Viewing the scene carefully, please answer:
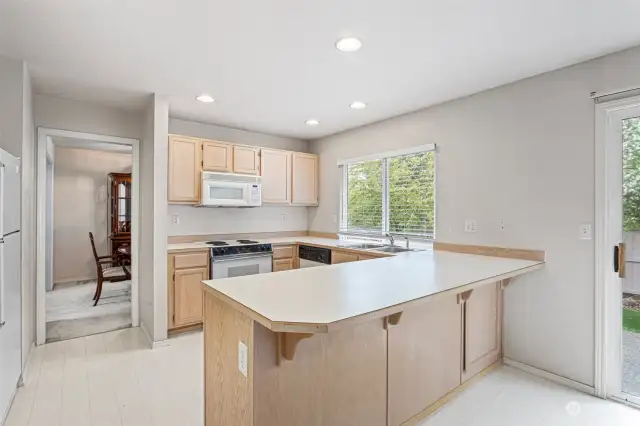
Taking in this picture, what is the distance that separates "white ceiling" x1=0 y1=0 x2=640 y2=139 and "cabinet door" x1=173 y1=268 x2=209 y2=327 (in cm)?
177

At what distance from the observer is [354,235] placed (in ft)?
14.7

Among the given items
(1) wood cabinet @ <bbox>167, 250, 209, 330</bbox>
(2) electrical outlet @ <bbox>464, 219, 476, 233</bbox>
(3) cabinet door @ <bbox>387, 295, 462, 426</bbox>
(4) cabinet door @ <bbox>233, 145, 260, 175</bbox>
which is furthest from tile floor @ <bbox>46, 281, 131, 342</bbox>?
(2) electrical outlet @ <bbox>464, 219, 476, 233</bbox>

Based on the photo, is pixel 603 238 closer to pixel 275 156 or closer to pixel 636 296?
pixel 636 296

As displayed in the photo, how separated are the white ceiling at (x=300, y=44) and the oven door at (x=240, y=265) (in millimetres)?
1691

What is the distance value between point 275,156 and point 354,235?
1.50 metres

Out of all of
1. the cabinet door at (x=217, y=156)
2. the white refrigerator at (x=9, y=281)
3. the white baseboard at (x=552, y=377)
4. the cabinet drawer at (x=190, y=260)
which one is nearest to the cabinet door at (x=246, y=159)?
the cabinet door at (x=217, y=156)

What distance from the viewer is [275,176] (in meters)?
4.54

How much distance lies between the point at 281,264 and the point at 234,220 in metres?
0.90

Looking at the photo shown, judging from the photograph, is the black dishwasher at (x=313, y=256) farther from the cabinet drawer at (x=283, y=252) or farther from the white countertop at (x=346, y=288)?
the white countertop at (x=346, y=288)

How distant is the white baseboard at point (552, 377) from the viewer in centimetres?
242

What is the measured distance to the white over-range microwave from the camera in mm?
3852

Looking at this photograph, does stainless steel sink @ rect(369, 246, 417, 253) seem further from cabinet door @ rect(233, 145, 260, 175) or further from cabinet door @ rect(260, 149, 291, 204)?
cabinet door @ rect(233, 145, 260, 175)

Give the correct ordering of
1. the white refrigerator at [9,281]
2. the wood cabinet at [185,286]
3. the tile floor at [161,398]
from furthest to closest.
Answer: the wood cabinet at [185,286] → the tile floor at [161,398] → the white refrigerator at [9,281]

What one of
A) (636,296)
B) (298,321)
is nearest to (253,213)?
(298,321)
